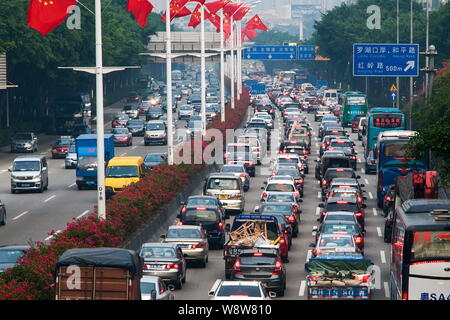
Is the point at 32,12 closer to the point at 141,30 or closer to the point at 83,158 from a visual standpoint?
the point at 83,158

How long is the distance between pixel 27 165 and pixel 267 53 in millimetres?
76387

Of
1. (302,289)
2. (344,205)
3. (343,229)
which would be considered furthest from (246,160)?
(302,289)

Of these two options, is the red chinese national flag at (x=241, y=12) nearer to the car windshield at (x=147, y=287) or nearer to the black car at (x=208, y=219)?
the black car at (x=208, y=219)

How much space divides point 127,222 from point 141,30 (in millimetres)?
132466

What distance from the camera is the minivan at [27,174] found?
183 ft

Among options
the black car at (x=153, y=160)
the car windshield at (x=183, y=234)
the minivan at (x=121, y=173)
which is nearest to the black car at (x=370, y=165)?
the black car at (x=153, y=160)

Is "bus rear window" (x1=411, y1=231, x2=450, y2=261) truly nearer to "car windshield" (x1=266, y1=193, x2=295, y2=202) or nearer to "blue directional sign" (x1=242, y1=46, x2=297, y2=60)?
"car windshield" (x1=266, y1=193, x2=295, y2=202)

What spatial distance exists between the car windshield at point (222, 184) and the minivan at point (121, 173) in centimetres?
495

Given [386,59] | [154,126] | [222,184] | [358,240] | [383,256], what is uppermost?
[386,59]

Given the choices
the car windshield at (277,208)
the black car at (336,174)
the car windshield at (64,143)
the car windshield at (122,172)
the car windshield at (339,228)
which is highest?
the car windshield at (64,143)

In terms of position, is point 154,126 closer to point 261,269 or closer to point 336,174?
point 336,174

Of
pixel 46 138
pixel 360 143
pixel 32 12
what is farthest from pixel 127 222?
pixel 46 138

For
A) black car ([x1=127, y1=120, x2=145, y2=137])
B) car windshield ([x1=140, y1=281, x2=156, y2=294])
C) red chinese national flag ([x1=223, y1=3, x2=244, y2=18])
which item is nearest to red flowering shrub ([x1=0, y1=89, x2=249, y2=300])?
car windshield ([x1=140, y1=281, x2=156, y2=294])

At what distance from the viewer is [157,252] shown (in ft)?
101
